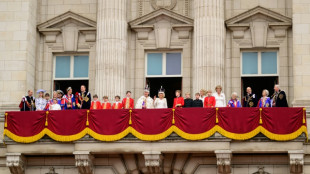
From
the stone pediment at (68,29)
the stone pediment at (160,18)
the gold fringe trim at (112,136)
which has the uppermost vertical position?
the stone pediment at (160,18)

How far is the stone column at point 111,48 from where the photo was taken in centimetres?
4431

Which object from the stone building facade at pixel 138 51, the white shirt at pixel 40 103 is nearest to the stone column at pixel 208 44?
the stone building facade at pixel 138 51

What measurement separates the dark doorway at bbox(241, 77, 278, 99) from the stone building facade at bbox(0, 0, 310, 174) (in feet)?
0.18

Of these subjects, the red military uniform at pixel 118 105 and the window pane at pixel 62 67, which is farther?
the window pane at pixel 62 67

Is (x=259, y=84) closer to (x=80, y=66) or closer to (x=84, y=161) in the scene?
(x=80, y=66)

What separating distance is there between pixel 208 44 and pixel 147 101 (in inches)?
200

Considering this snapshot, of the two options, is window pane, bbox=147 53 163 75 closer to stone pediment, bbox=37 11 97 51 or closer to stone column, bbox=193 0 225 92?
stone column, bbox=193 0 225 92

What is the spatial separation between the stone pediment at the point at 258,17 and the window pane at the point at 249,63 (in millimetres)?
1819

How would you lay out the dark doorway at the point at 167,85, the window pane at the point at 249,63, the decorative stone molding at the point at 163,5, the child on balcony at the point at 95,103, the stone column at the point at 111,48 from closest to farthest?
the child on balcony at the point at 95,103 → the stone column at the point at 111,48 → the window pane at the point at 249,63 → the dark doorway at the point at 167,85 → the decorative stone molding at the point at 163,5

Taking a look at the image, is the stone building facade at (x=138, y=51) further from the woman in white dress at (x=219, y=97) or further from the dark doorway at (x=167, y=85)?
the woman in white dress at (x=219, y=97)

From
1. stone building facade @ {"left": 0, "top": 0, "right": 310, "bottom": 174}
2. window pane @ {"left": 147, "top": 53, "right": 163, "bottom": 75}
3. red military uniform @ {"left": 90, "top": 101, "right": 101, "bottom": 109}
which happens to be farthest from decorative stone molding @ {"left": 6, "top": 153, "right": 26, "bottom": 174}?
window pane @ {"left": 147, "top": 53, "right": 163, "bottom": 75}

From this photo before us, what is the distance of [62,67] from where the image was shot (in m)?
47.1

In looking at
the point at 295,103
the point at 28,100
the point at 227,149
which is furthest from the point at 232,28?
the point at 28,100

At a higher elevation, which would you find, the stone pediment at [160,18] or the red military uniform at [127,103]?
the stone pediment at [160,18]
